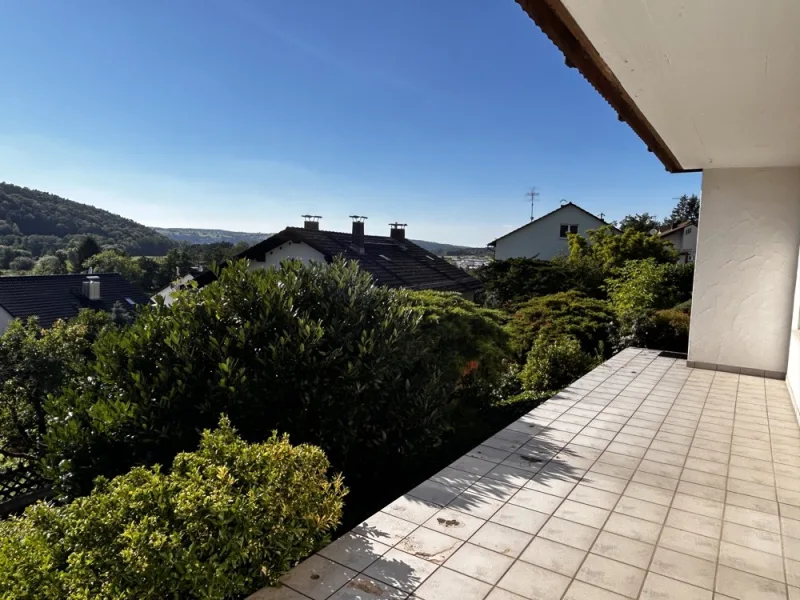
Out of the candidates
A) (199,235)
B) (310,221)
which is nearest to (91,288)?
(310,221)

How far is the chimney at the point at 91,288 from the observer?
2552cm

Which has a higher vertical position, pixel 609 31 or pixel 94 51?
pixel 94 51

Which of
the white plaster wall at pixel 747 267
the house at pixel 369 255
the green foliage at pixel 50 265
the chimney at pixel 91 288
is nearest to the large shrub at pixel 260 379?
the white plaster wall at pixel 747 267

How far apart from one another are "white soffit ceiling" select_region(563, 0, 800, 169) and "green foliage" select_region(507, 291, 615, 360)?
5874 mm

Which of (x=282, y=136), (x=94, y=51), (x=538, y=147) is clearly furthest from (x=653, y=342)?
(x=282, y=136)

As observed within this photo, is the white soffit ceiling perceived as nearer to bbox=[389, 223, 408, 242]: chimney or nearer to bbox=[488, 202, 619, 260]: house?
bbox=[389, 223, 408, 242]: chimney

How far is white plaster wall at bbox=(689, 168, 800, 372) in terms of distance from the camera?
22.6 feet

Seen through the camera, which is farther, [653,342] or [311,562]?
[653,342]

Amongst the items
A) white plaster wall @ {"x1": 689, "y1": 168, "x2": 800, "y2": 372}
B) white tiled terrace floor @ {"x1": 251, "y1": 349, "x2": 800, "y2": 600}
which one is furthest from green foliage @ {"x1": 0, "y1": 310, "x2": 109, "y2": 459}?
white plaster wall @ {"x1": 689, "y1": 168, "x2": 800, "y2": 372}

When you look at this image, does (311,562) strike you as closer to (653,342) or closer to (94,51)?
(653,342)

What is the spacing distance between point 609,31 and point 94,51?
13.3 meters

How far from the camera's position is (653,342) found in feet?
31.7

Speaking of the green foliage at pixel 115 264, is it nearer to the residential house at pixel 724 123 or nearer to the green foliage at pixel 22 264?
the green foliage at pixel 22 264

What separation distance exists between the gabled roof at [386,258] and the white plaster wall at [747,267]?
1116 cm
